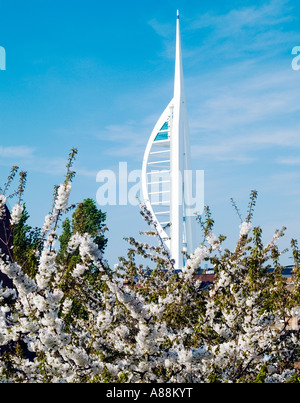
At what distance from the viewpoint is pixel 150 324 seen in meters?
6.72

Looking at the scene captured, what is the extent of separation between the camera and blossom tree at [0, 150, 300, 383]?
7.03m

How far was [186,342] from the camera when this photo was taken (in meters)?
8.59

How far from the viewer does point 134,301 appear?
673 centimetres

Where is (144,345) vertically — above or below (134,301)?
below

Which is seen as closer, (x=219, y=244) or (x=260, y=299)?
(x=260, y=299)

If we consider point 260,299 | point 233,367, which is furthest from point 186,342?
point 260,299

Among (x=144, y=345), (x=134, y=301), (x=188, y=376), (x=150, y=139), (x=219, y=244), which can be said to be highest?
(x=150, y=139)

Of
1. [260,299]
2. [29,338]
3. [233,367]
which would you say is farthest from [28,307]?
[260,299]

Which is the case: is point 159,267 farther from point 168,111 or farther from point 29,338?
point 168,111

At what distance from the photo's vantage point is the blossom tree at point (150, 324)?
23.1 feet

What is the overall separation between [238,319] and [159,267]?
2.43 metres
